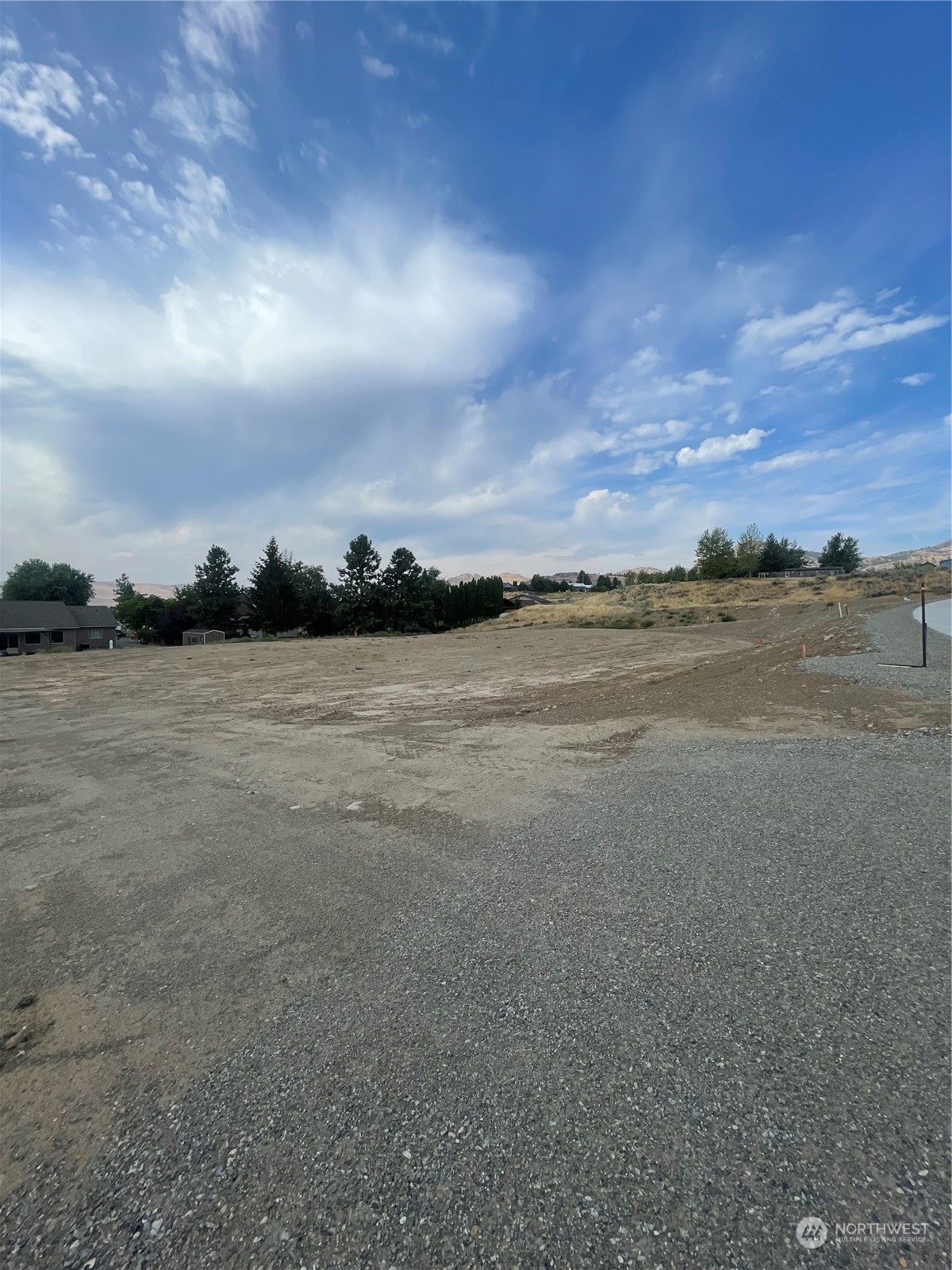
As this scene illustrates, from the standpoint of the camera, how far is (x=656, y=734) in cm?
766

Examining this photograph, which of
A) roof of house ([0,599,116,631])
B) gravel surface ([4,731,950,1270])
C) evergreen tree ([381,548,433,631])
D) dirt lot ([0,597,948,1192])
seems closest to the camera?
gravel surface ([4,731,950,1270])

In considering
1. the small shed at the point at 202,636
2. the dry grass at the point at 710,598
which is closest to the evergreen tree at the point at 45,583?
the small shed at the point at 202,636

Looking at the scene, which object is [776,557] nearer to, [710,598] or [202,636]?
[710,598]

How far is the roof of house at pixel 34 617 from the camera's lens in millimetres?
43656

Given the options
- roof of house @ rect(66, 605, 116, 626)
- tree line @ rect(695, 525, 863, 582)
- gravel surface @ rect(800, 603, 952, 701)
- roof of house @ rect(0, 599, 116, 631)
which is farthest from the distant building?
roof of house @ rect(0, 599, 116, 631)

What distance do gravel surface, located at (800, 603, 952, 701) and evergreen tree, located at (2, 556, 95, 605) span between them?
80.7 meters

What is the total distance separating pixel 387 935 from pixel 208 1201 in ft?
4.86

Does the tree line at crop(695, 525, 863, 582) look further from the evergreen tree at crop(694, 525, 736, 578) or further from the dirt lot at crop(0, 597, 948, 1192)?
the dirt lot at crop(0, 597, 948, 1192)

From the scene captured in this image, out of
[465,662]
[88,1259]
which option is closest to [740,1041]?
[88,1259]

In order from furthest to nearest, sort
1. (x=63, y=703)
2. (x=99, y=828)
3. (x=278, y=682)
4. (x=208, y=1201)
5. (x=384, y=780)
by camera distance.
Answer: (x=278, y=682) < (x=63, y=703) < (x=384, y=780) < (x=99, y=828) < (x=208, y=1201)

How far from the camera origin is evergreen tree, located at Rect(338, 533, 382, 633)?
1998 inches

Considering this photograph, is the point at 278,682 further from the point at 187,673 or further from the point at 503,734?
the point at 503,734

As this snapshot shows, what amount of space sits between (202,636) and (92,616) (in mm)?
14774

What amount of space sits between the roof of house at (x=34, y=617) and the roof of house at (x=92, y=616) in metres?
2.13
